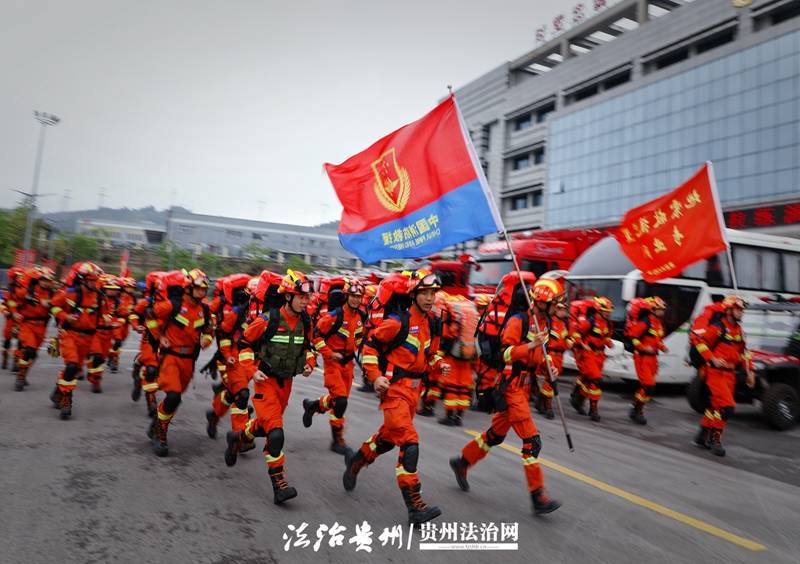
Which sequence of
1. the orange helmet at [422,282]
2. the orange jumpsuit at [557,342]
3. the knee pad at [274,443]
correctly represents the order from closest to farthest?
the knee pad at [274,443]
the orange helmet at [422,282]
the orange jumpsuit at [557,342]

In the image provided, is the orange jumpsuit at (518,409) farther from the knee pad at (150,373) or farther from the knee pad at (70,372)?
the knee pad at (70,372)

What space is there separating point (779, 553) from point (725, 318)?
13.6 ft

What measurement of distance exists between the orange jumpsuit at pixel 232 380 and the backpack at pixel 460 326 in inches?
125

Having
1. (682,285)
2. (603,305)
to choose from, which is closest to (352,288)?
(603,305)

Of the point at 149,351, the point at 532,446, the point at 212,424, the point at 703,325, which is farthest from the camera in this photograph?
the point at 149,351

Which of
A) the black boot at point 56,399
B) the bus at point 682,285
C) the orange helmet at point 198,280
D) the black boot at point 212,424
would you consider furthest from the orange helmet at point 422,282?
the bus at point 682,285

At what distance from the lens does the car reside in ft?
29.6

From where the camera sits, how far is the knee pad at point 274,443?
462cm

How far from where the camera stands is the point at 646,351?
9.29 m

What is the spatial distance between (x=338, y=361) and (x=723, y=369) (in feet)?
17.3

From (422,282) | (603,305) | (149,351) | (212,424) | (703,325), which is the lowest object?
(212,424)

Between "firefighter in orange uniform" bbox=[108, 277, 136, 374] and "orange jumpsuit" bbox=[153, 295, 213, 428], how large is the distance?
17.7ft

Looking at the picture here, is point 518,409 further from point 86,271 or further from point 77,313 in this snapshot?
point 86,271

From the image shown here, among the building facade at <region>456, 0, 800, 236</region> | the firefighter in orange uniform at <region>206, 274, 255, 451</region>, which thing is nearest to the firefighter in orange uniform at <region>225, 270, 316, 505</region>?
the firefighter in orange uniform at <region>206, 274, 255, 451</region>
